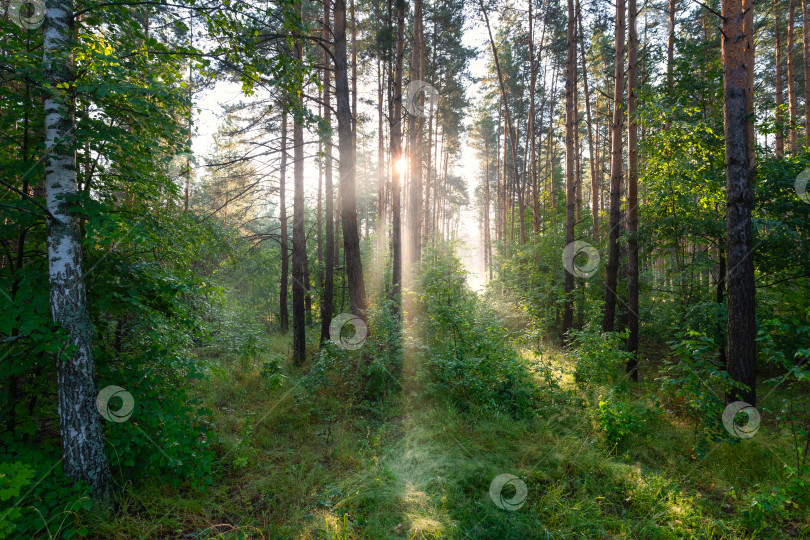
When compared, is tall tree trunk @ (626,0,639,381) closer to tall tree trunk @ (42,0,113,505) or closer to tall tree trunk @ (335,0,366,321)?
tall tree trunk @ (335,0,366,321)

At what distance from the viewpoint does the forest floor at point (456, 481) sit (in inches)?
139

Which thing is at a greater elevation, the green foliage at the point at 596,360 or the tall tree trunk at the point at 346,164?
the tall tree trunk at the point at 346,164

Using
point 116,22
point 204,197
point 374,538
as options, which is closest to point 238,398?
point 374,538

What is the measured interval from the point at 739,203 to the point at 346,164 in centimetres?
740

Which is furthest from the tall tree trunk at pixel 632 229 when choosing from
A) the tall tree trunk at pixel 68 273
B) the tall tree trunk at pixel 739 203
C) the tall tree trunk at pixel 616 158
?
the tall tree trunk at pixel 68 273

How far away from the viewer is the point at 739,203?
5301 millimetres

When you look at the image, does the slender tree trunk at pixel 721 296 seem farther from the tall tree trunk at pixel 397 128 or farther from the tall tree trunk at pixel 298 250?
the tall tree trunk at pixel 298 250

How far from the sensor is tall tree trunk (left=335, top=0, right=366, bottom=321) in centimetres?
732

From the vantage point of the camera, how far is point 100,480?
3484 mm

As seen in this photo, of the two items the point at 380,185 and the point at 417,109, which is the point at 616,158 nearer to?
the point at 417,109

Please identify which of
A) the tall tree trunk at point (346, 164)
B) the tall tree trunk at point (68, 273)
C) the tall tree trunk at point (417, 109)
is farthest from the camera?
the tall tree trunk at point (417, 109)

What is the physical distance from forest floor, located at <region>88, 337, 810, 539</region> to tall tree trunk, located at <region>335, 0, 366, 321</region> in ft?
9.85

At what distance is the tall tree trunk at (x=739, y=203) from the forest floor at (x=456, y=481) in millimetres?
1269

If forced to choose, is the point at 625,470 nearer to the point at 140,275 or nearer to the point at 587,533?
the point at 587,533
